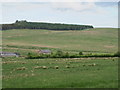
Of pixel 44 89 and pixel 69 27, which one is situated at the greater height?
pixel 69 27

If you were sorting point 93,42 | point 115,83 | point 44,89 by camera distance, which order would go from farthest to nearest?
point 93,42 < point 115,83 < point 44,89

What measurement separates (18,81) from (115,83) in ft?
26.5

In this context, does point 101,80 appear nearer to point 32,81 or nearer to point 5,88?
point 32,81

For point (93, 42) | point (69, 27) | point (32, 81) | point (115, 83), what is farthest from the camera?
point (69, 27)

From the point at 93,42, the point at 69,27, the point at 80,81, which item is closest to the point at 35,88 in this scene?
the point at 80,81

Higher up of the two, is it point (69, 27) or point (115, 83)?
point (69, 27)

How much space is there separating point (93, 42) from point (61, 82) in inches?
3617

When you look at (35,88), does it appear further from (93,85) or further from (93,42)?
(93,42)

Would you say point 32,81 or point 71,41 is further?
point 71,41

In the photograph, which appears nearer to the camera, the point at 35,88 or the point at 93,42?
the point at 35,88

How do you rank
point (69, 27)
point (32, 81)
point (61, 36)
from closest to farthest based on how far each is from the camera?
point (32, 81)
point (61, 36)
point (69, 27)

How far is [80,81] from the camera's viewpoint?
2280 cm

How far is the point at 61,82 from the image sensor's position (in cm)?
2270

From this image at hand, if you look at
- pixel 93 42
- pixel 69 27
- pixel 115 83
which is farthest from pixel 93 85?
pixel 69 27
